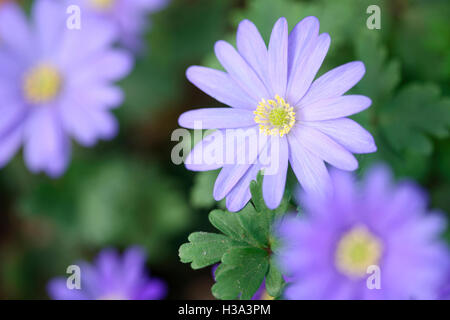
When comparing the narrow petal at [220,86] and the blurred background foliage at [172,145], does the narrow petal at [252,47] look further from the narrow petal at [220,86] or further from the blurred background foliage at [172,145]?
the blurred background foliage at [172,145]

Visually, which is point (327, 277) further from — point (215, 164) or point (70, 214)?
point (70, 214)

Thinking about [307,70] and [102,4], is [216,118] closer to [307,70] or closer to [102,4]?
[307,70]

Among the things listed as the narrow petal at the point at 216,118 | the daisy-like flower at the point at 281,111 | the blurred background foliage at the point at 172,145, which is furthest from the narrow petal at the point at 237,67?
the blurred background foliage at the point at 172,145

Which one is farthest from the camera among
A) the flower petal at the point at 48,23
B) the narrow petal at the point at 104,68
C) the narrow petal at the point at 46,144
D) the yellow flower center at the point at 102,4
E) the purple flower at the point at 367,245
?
the yellow flower center at the point at 102,4

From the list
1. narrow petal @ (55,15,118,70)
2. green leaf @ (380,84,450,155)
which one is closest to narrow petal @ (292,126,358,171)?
green leaf @ (380,84,450,155)

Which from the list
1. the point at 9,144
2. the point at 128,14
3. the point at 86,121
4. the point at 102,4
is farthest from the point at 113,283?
the point at 102,4

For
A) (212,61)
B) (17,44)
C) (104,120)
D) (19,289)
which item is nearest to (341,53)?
(212,61)
